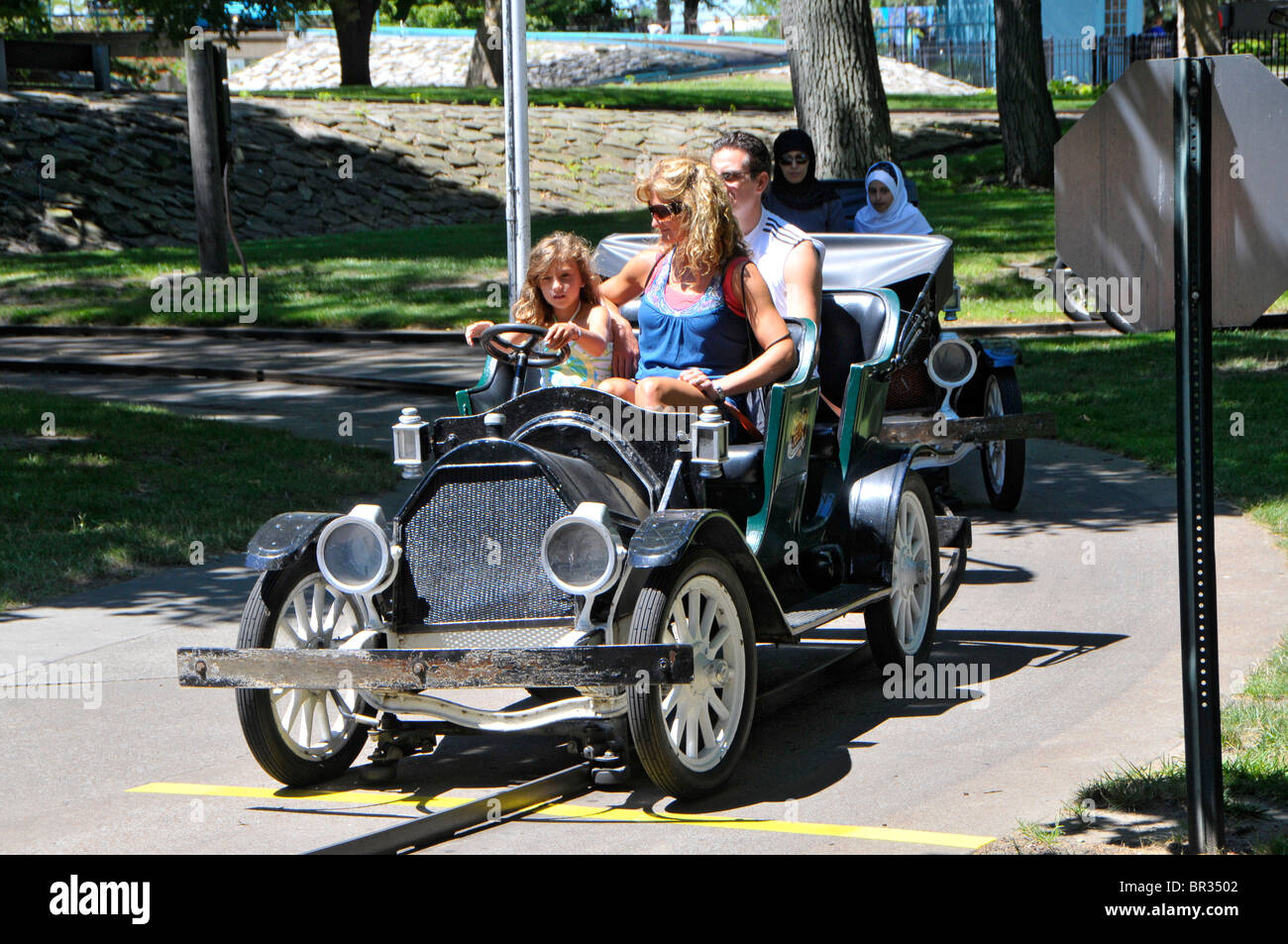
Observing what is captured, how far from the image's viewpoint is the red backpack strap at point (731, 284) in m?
6.06

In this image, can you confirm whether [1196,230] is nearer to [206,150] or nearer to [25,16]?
[206,150]

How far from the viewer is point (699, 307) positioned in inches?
240

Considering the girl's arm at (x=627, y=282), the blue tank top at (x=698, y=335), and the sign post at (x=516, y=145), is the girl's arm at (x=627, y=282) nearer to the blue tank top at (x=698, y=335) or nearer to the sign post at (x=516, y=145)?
the blue tank top at (x=698, y=335)

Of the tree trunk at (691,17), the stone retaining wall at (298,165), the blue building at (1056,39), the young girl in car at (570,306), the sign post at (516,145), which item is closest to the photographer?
the young girl in car at (570,306)

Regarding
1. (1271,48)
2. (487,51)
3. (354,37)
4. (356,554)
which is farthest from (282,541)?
(487,51)

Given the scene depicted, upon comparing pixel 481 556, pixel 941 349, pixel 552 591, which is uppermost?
pixel 941 349

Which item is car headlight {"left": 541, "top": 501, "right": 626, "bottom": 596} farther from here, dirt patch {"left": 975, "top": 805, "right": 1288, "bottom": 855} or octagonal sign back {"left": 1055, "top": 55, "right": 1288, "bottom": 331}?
octagonal sign back {"left": 1055, "top": 55, "right": 1288, "bottom": 331}

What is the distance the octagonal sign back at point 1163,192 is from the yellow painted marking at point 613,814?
158 centimetres

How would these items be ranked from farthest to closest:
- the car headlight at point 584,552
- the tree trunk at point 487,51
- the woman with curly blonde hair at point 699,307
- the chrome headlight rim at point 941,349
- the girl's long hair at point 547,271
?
the tree trunk at point 487,51, the chrome headlight rim at point 941,349, the girl's long hair at point 547,271, the woman with curly blonde hair at point 699,307, the car headlight at point 584,552

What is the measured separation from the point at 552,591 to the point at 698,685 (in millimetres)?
547

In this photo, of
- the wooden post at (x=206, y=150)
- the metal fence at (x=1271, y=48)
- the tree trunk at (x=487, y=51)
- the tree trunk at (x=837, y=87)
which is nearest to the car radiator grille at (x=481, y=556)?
the tree trunk at (x=837, y=87)

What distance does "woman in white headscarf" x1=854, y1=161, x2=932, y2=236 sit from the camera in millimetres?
10680

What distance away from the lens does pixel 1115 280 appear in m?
4.36
